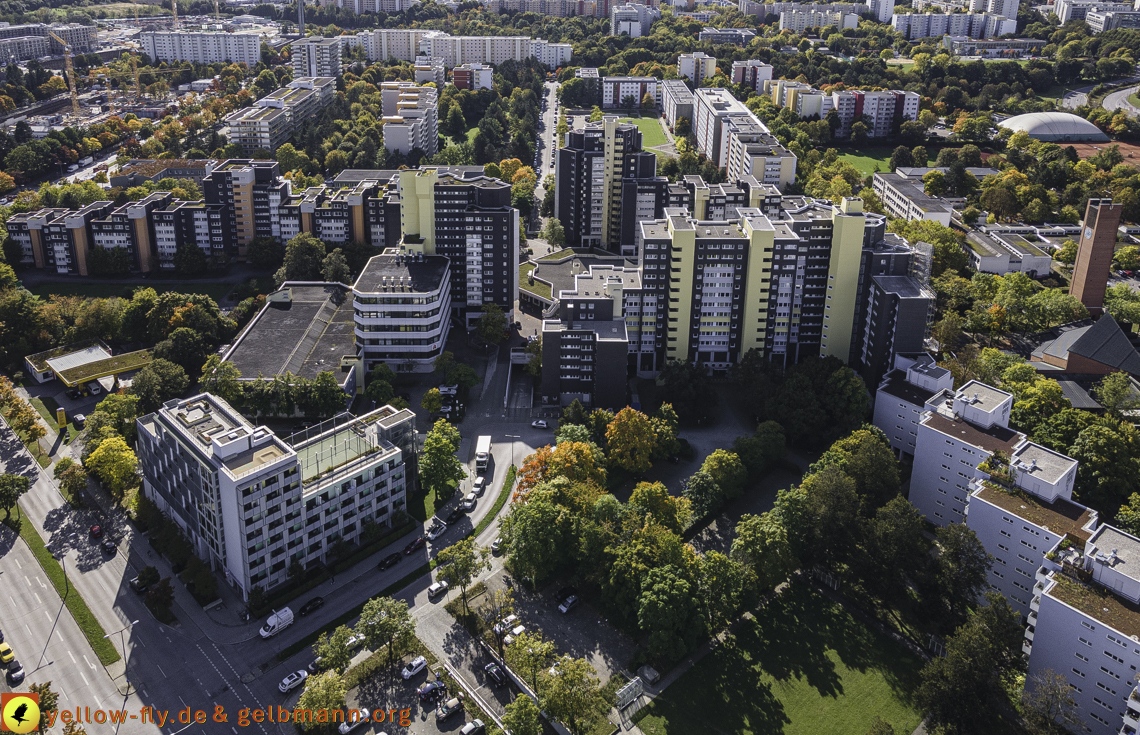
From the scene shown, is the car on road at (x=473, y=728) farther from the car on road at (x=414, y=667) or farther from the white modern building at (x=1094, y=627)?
the white modern building at (x=1094, y=627)

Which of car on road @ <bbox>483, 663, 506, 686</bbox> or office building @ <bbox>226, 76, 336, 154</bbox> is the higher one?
office building @ <bbox>226, 76, 336, 154</bbox>

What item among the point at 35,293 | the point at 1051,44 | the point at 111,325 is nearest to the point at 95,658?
the point at 111,325

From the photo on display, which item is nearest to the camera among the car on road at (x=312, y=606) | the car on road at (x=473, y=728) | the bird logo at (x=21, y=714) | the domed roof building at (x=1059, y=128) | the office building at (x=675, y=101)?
the bird logo at (x=21, y=714)

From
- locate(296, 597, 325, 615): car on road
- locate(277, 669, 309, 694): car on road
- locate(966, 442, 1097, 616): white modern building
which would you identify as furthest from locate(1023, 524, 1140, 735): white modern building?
locate(296, 597, 325, 615): car on road

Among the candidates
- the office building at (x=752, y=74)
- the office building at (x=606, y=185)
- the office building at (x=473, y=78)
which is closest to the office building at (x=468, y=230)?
the office building at (x=606, y=185)

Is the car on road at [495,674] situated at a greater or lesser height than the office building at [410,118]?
lesser

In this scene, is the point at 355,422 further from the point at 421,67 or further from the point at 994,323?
the point at 421,67

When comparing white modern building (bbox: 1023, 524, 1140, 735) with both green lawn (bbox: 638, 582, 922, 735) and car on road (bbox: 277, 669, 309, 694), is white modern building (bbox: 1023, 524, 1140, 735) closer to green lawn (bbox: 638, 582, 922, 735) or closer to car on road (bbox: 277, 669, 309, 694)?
green lawn (bbox: 638, 582, 922, 735)
